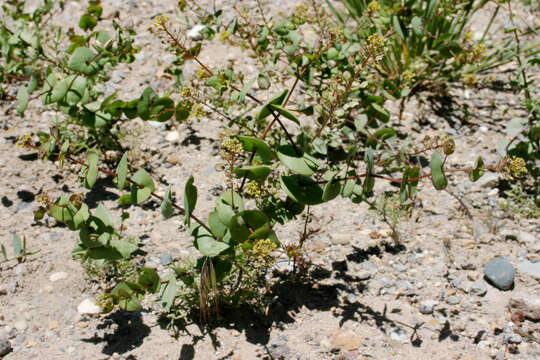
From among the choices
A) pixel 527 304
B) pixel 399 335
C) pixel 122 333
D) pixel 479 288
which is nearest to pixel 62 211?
pixel 122 333

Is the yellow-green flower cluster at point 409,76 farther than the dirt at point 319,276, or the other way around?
the yellow-green flower cluster at point 409,76

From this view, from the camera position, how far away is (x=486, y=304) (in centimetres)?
231

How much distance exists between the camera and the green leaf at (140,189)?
1958 mm

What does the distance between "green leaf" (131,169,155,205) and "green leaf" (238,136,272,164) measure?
16.7 inches

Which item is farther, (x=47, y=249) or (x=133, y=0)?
(x=133, y=0)

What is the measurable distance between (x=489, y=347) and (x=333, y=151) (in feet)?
4.22

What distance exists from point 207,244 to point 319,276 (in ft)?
2.48

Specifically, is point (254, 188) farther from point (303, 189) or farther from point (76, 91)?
point (76, 91)

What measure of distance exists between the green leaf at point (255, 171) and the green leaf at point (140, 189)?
400 mm

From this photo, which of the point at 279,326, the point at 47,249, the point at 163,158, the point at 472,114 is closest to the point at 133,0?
the point at 163,158

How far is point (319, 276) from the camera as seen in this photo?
2.45 meters

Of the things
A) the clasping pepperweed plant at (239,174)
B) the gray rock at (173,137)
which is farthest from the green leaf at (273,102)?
the gray rock at (173,137)

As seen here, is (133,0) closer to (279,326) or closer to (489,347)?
(279,326)

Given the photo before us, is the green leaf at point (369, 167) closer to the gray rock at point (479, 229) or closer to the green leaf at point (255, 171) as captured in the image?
the green leaf at point (255, 171)
